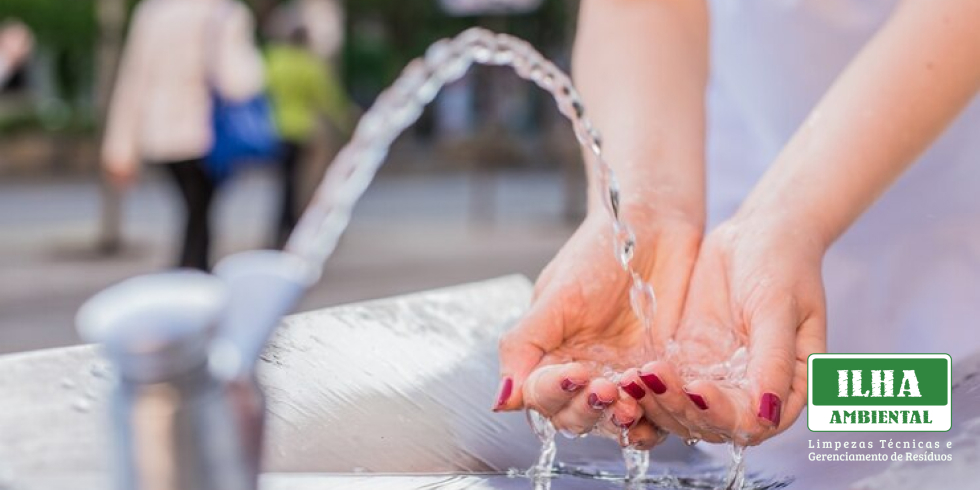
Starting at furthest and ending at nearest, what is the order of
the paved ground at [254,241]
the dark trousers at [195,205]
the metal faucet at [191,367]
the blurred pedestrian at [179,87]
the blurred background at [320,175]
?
the blurred background at [320,175], the paved ground at [254,241], the dark trousers at [195,205], the blurred pedestrian at [179,87], the metal faucet at [191,367]

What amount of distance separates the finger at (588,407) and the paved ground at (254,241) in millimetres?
2552

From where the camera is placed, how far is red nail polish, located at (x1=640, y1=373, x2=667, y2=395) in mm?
883

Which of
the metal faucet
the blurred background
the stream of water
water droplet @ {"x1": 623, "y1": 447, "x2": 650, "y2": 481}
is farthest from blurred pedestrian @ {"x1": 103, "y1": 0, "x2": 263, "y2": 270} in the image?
the metal faucet

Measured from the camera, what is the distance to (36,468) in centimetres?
88

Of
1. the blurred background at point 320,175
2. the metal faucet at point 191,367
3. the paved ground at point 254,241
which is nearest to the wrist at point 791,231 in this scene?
the blurred background at point 320,175

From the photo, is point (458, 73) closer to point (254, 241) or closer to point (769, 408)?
point (769, 408)

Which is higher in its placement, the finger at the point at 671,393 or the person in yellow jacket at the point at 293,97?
the person in yellow jacket at the point at 293,97

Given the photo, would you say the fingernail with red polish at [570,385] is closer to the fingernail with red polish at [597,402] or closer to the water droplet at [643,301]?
the fingernail with red polish at [597,402]

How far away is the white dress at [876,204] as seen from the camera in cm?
126

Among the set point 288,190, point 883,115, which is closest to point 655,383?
point 883,115

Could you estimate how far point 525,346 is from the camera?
1.04 metres

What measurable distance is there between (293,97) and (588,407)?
5806 mm

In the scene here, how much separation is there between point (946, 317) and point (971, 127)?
21cm

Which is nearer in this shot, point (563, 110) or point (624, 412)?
point (624, 412)
